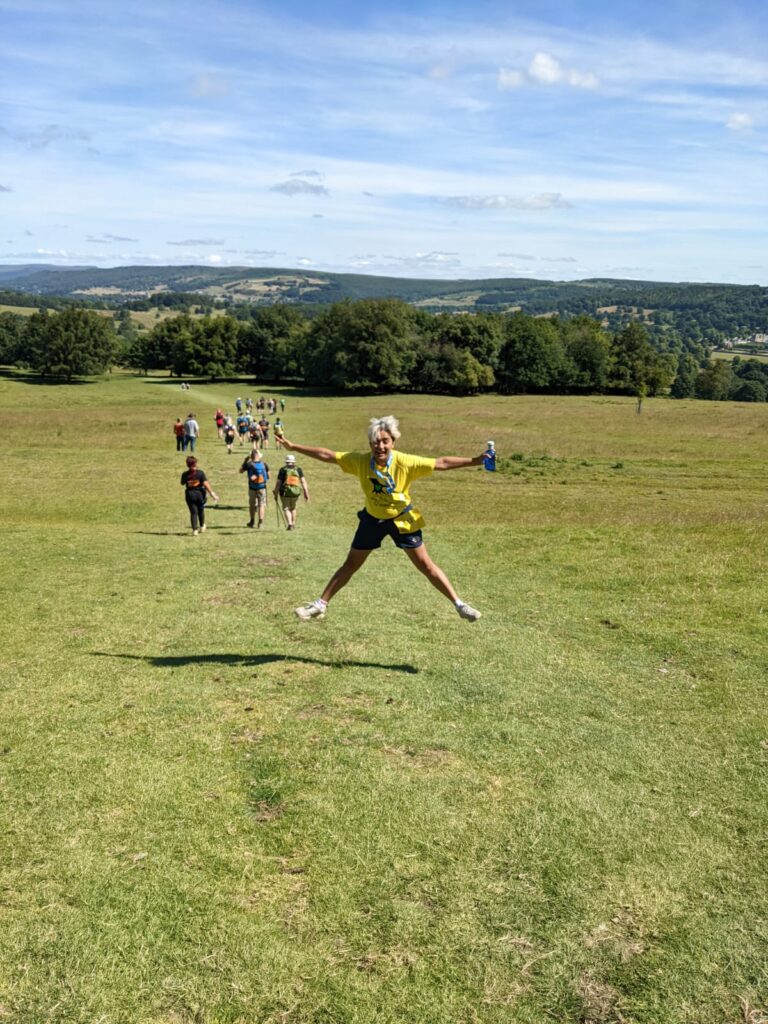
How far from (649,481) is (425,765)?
1184 inches

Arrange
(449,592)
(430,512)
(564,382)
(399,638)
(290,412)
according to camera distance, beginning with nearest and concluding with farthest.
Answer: (449,592), (399,638), (430,512), (290,412), (564,382)

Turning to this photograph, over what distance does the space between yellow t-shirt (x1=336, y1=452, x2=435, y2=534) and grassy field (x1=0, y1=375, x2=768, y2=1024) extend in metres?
2.01

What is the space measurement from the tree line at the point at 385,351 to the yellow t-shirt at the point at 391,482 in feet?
276

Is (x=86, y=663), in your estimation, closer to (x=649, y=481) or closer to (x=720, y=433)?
(x=649, y=481)

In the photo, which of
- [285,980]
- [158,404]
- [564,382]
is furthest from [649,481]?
[564,382]

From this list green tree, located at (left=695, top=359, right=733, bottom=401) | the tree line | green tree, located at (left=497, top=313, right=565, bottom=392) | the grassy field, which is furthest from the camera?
green tree, located at (left=695, top=359, right=733, bottom=401)

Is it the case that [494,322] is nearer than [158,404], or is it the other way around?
[158,404]

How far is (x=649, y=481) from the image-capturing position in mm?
34344

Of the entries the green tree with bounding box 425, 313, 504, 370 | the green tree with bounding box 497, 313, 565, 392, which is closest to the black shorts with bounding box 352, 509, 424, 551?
the green tree with bounding box 425, 313, 504, 370

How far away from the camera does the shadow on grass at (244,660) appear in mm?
9492

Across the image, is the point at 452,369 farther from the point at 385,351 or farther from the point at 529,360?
the point at 529,360

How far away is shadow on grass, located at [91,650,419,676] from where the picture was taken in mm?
9492

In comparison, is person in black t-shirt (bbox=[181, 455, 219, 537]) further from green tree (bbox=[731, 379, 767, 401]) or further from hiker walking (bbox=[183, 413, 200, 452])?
green tree (bbox=[731, 379, 767, 401])

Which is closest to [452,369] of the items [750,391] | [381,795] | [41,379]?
[41,379]
